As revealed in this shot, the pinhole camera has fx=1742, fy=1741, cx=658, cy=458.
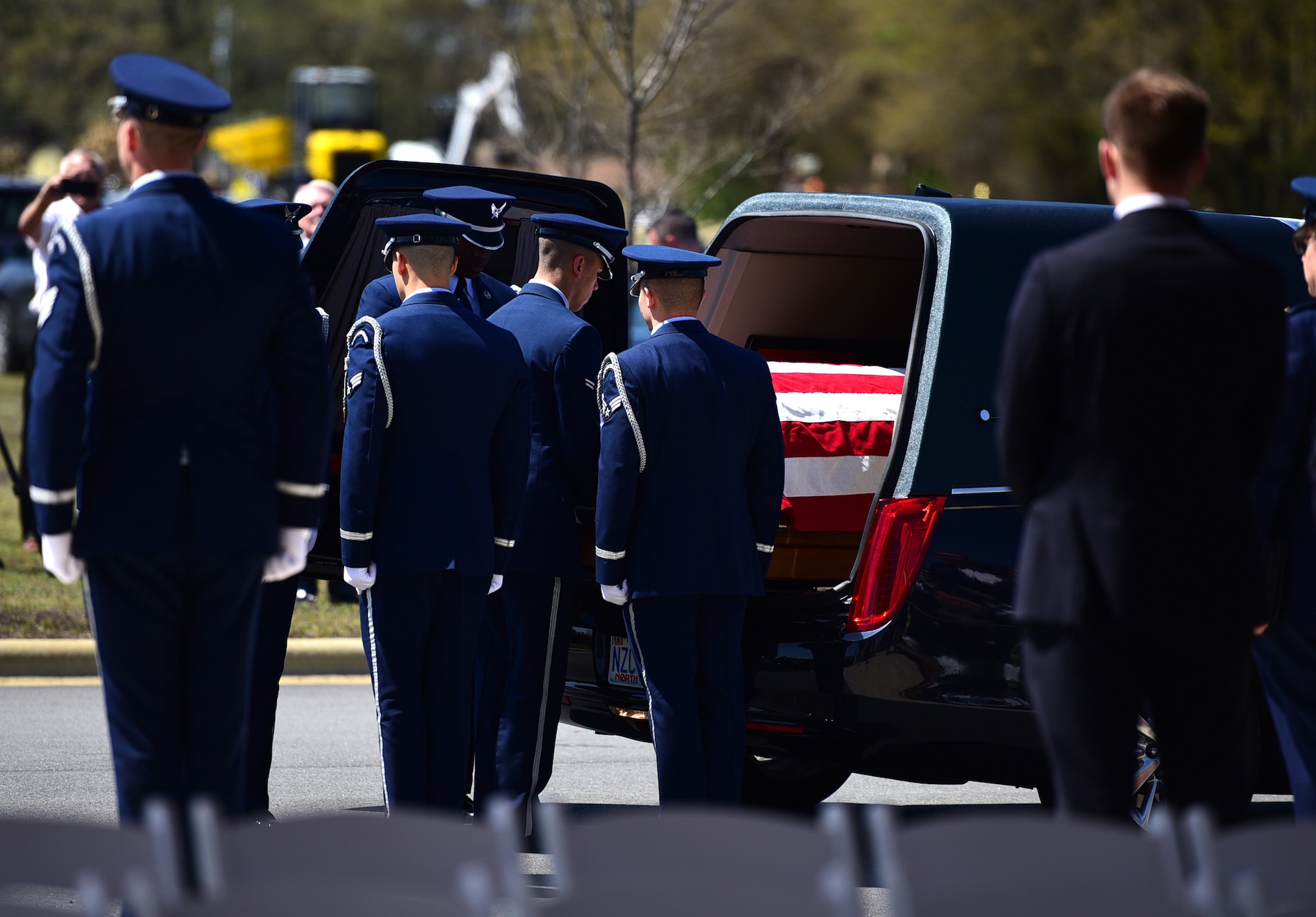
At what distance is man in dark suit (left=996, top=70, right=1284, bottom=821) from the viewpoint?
3.24m

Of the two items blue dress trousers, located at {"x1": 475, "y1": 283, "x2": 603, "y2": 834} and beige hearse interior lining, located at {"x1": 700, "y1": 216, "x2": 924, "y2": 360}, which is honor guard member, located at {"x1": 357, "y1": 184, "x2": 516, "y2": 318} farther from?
beige hearse interior lining, located at {"x1": 700, "y1": 216, "x2": 924, "y2": 360}

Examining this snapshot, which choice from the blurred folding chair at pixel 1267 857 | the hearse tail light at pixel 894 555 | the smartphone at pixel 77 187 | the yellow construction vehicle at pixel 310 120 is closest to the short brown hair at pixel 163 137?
the hearse tail light at pixel 894 555

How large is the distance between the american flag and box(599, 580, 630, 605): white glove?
112 cm

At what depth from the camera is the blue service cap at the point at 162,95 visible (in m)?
3.80

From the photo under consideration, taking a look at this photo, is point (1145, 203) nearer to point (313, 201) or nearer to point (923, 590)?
point (923, 590)

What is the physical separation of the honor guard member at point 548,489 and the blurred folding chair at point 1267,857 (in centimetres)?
292

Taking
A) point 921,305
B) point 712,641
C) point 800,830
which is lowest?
point 712,641

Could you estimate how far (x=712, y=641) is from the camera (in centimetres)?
505

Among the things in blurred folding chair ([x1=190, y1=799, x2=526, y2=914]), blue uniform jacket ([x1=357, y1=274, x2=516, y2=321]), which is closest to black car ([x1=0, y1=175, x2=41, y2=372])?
blue uniform jacket ([x1=357, y1=274, x2=516, y2=321])

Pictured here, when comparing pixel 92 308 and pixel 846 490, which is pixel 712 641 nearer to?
pixel 846 490

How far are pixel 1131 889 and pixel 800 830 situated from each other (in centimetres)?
52

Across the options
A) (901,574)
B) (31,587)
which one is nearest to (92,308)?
(901,574)

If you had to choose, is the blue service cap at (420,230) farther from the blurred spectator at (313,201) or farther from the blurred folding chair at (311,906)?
the blurred folding chair at (311,906)

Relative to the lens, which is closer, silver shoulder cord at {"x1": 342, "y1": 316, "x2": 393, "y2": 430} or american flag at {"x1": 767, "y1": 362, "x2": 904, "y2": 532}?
silver shoulder cord at {"x1": 342, "y1": 316, "x2": 393, "y2": 430}
